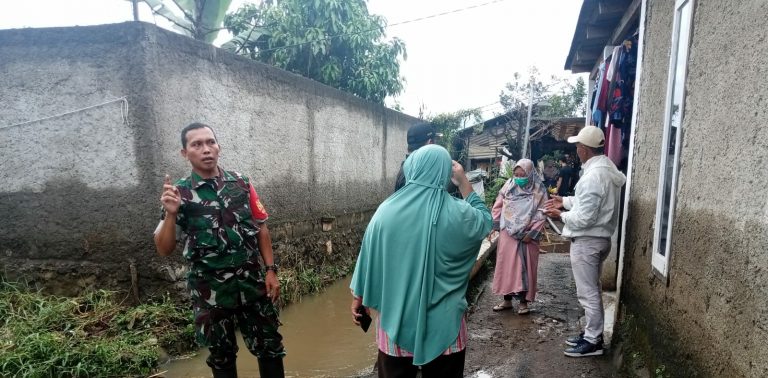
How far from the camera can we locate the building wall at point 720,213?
1.59 metres

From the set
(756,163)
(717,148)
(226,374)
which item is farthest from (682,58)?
(226,374)

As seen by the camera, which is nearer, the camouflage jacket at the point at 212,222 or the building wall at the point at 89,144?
the camouflage jacket at the point at 212,222

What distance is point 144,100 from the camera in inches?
162

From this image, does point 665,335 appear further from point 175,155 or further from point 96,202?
point 96,202

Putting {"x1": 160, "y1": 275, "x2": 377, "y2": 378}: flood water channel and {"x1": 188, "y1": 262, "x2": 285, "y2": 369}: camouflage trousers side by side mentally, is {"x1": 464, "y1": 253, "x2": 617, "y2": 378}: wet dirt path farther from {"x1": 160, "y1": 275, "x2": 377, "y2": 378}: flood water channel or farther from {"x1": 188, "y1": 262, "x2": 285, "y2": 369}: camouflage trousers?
{"x1": 188, "y1": 262, "x2": 285, "y2": 369}: camouflage trousers

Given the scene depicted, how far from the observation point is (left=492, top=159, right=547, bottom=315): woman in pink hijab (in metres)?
4.66

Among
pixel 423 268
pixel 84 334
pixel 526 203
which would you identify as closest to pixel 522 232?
pixel 526 203

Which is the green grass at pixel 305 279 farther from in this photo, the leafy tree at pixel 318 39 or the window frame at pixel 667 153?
the window frame at pixel 667 153

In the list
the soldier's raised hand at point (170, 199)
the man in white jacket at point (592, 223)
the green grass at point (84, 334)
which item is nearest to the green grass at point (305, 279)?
the green grass at point (84, 334)

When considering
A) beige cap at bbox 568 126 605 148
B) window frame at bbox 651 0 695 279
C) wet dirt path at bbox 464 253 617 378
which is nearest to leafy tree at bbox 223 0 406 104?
wet dirt path at bbox 464 253 617 378

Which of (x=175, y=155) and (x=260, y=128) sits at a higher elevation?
(x=260, y=128)

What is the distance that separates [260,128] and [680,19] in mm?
4629

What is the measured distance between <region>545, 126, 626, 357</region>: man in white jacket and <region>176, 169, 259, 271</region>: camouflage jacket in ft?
8.11

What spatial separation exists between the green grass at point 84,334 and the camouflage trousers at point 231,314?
1.41 meters
